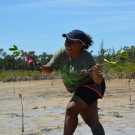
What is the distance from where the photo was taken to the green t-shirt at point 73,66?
175 inches

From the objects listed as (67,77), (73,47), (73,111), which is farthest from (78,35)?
(73,111)

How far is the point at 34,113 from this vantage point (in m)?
8.33

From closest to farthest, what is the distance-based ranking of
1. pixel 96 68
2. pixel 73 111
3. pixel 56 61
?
1. pixel 96 68
2. pixel 73 111
3. pixel 56 61

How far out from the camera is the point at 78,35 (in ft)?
14.8

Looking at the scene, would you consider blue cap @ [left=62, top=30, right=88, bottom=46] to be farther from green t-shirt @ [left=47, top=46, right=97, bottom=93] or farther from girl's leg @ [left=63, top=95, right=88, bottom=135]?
girl's leg @ [left=63, top=95, right=88, bottom=135]

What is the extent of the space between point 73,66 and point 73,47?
0.21 m

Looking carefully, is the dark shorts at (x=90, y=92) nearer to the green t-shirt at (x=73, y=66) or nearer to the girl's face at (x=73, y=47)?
the green t-shirt at (x=73, y=66)

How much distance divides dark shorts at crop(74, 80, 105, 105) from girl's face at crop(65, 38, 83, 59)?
36 cm

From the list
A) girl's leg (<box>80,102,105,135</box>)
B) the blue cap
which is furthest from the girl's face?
girl's leg (<box>80,102,105,135</box>)

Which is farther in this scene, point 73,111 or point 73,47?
point 73,47

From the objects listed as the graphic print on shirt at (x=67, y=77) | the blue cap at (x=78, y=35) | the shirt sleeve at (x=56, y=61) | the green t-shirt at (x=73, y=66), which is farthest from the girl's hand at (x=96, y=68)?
the shirt sleeve at (x=56, y=61)

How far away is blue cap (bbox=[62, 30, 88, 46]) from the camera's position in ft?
14.8

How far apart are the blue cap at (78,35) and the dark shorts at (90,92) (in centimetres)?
49

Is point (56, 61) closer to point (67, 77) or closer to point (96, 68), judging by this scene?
point (67, 77)
